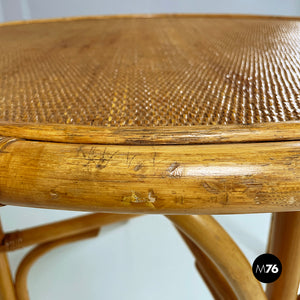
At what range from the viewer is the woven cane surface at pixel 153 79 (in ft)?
0.73

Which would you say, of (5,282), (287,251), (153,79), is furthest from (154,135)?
(5,282)

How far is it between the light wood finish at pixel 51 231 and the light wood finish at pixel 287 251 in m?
0.34

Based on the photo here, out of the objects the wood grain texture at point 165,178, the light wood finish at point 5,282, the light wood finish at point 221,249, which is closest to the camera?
the wood grain texture at point 165,178

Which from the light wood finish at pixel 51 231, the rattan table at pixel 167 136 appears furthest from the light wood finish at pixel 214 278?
the light wood finish at pixel 51 231

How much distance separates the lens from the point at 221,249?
35cm

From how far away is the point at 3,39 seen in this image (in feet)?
1.76

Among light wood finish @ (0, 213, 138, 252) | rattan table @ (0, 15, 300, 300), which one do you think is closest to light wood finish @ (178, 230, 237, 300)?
rattan table @ (0, 15, 300, 300)

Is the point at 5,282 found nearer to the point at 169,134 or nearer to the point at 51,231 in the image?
the point at 51,231

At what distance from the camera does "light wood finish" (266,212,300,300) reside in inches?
13.9

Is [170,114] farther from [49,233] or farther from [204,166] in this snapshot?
[49,233]

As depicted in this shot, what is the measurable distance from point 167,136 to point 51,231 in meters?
0.49

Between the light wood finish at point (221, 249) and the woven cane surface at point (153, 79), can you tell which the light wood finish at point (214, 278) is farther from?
the woven cane surface at point (153, 79)

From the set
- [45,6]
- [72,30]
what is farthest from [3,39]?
[45,6]

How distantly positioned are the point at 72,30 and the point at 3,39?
0.12 meters
